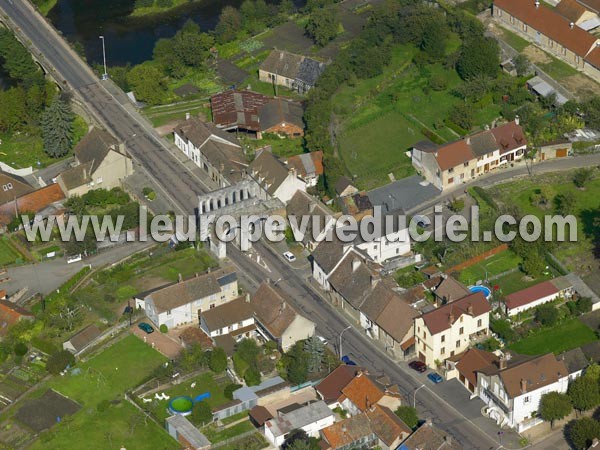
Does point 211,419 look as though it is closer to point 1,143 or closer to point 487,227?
point 487,227

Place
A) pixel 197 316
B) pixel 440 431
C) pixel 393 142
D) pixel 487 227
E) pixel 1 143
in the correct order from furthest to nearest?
pixel 1 143
pixel 393 142
pixel 487 227
pixel 197 316
pixel 440 431

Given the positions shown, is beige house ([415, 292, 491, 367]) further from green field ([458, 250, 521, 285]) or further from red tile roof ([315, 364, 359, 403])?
green field ([458, 250, 521, 285])

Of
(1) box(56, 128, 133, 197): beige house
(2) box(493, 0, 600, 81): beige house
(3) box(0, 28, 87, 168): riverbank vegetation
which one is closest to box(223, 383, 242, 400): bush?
(1) box(56, 128, 133, 197): beige house

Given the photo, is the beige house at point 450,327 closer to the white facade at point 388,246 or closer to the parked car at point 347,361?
the parked car at point 347,361

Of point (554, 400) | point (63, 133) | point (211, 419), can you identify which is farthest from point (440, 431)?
point (63, 133)

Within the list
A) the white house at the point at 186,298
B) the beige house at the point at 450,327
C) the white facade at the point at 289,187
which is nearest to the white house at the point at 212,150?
the white facade at the point at 289,187

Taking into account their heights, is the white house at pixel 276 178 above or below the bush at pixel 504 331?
above
